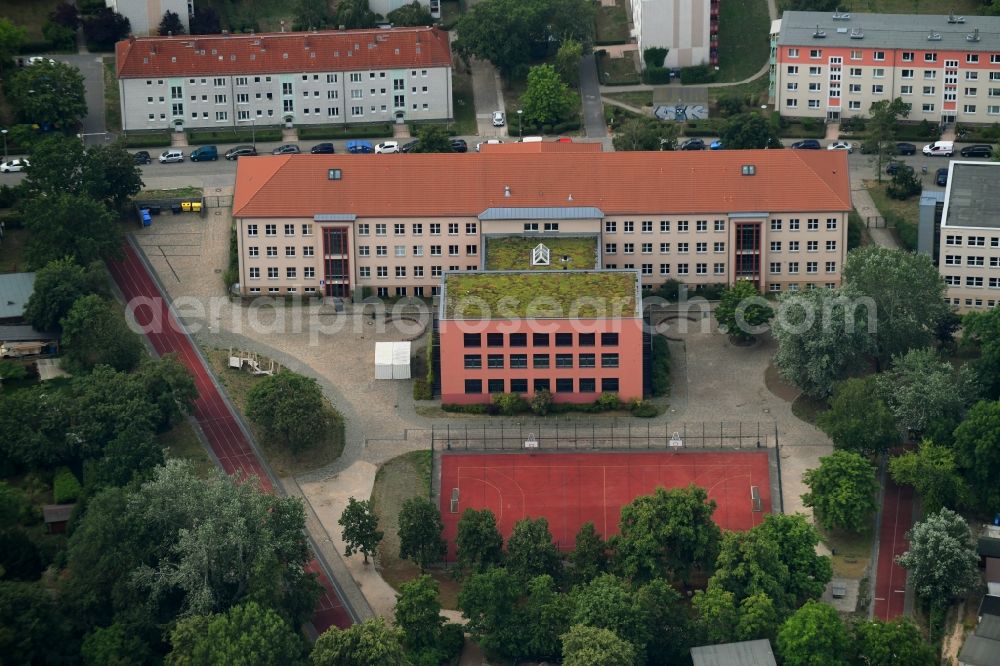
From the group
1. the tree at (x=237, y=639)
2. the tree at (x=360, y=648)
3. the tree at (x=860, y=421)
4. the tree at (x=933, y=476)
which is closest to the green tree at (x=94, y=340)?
the tree at (x=237, y=639)

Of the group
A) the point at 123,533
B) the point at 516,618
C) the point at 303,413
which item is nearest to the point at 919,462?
the point at 516,618

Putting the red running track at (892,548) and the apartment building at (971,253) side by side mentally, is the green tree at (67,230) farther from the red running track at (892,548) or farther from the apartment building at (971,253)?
the apartment building at (971,253)

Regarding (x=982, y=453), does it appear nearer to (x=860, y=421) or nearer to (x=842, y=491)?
(x=860, y=421)

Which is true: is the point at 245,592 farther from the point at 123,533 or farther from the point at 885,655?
the point at 885,655

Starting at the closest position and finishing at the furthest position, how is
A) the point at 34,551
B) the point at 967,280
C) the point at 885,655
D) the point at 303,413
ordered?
1. the point at 885,655
2. the point at 34,551
3. the point at 303,413
4. the point at 967,280

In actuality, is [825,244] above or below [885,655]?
above

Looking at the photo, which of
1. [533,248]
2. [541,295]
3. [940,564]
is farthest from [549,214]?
[940,564]
